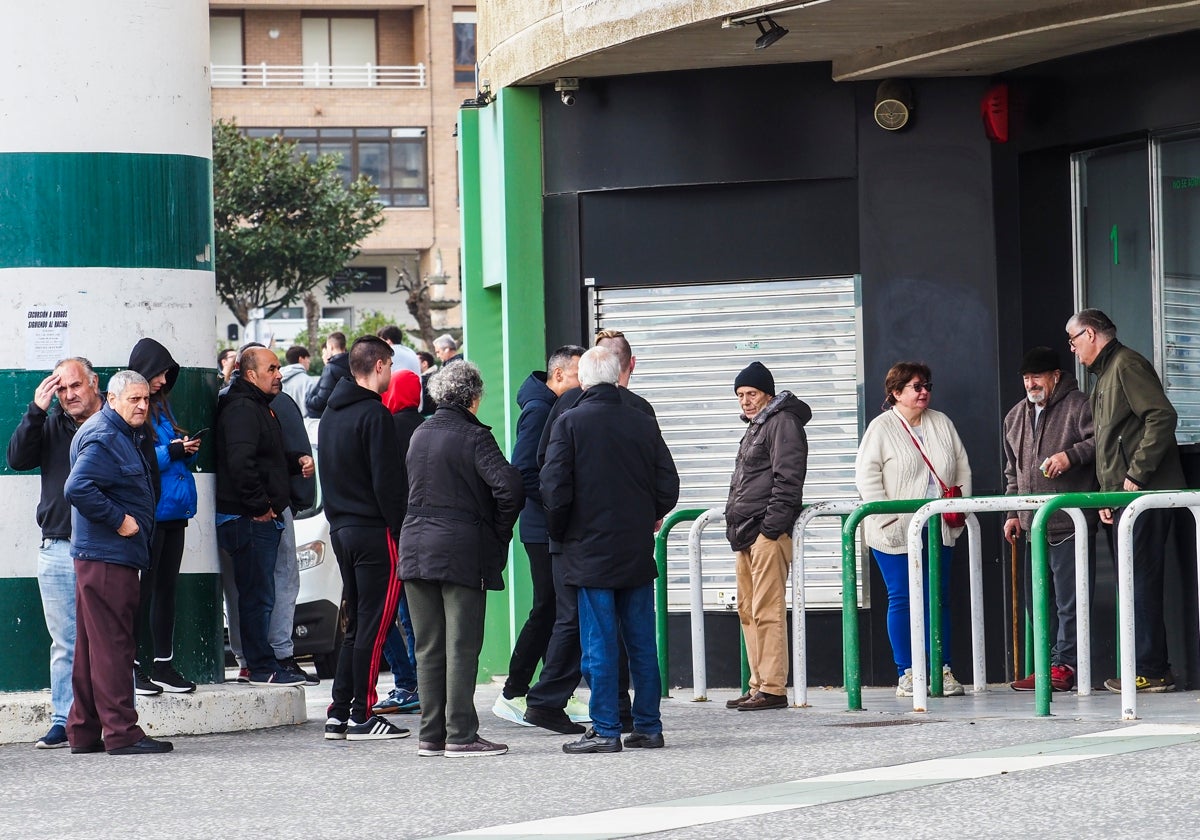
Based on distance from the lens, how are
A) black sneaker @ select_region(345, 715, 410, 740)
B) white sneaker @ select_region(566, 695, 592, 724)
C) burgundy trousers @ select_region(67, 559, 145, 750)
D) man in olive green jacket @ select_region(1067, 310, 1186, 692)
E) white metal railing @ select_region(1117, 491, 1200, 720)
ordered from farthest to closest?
man in olive green jacket @ select_region(1067, 310, 1186, 692)
white sneaker @ select_region(566, 695, 592, 724)
black sneaker @ select_region(345, 715, 410, 740)
burgundy trousers @ select_region(67, 559, 145, 750)
white metal railing @ select_region(1117, 491, 1200, 720)

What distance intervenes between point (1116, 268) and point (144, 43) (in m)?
5.69

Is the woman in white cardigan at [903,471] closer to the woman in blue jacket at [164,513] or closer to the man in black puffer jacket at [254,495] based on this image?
the man in black puffer jacket at [254,495]

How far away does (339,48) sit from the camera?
53438mm

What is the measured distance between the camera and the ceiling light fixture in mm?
10273

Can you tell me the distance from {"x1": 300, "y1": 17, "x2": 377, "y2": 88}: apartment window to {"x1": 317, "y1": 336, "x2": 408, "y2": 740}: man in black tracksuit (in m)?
44.5

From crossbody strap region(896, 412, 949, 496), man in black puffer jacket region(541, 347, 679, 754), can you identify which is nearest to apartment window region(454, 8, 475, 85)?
crossbody strap region(896, 412, 949, 496)

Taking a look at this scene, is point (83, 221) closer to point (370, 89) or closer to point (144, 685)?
point (144, 685)

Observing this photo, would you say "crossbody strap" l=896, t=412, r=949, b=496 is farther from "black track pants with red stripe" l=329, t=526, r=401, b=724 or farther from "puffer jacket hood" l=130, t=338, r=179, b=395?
"puffer jacket hood" l=130, t=338, r=179, b=395

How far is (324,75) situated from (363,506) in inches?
1774

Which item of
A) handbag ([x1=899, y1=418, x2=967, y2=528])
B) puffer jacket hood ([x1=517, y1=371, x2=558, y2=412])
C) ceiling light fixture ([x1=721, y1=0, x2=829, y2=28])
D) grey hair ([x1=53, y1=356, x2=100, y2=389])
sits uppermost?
ceiling light fixture ([x1=721, y1=0, x2=829, y2=28])

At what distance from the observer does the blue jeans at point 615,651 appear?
893 centimetres

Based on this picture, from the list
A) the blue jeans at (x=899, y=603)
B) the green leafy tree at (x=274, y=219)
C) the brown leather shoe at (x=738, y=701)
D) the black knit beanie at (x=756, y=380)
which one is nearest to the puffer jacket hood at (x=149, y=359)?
the black knit beanie at (x=756, y=380)

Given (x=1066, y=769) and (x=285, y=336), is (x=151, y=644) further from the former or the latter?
(x=285, y=336)

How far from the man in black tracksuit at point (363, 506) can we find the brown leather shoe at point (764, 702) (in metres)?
2.10
